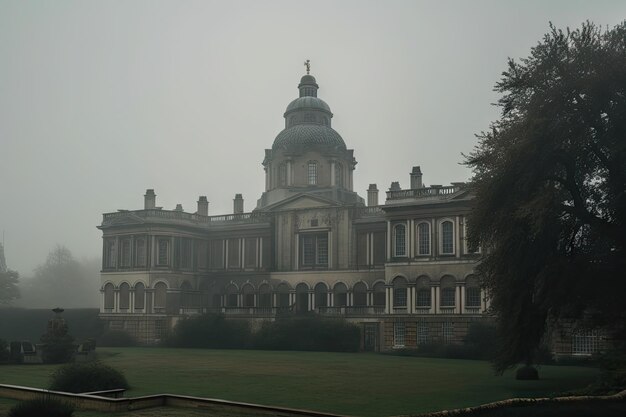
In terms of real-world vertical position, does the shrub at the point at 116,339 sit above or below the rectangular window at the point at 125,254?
below

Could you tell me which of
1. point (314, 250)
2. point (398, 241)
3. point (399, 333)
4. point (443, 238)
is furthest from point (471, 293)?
point (314, 250)

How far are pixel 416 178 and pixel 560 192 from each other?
31.2m

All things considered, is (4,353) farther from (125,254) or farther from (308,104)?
(308,104)

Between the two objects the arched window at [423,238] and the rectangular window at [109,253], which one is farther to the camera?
the rectangular window at [109,253]

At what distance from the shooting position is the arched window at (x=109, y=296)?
227ft

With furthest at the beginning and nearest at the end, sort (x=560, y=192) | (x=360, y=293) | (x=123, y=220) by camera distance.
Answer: (x=123, y=220), (x=360, y=293), (x=560, y=192)

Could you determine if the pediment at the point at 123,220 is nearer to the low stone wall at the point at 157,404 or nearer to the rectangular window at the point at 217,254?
the rectangular window at the point at 217,254

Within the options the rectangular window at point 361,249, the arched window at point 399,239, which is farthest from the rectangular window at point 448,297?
the rectangular window at point 361,249

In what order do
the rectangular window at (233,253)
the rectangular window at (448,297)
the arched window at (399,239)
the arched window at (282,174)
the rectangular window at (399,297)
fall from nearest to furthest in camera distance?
the rectangular window at (448,297) → the rectangular window at (399,297) → the arched window at (399,239) → the rectangular window at (233,253) → the arched window at (282,174)

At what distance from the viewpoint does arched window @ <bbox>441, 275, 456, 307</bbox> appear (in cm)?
5584

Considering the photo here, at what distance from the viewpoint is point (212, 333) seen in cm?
6028

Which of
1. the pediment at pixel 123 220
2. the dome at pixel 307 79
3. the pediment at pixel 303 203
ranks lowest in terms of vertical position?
the pediment at pixel 123 220

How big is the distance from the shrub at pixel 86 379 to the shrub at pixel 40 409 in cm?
799

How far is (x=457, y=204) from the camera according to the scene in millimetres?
55469
